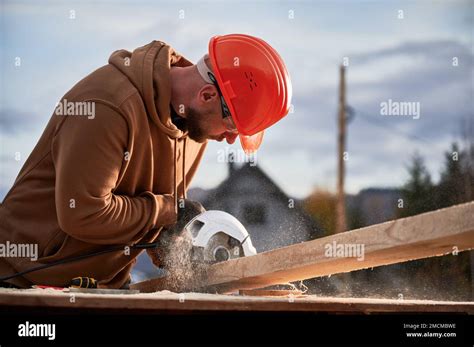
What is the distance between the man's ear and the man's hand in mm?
487

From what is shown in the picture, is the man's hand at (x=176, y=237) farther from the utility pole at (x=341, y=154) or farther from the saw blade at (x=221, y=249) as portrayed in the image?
the utility pole at (x=341, y=154)

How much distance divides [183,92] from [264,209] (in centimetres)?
756

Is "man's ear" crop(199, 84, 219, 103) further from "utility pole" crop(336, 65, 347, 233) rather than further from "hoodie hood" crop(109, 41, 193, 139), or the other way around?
"utility pole" crop(336, 65, 347, 233)

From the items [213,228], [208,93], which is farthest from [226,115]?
[213,228]

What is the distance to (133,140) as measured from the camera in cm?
318

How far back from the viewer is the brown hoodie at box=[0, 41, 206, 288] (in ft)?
9.99

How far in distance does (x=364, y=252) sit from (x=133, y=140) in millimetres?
1130

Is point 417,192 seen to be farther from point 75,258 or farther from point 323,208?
point 75,258

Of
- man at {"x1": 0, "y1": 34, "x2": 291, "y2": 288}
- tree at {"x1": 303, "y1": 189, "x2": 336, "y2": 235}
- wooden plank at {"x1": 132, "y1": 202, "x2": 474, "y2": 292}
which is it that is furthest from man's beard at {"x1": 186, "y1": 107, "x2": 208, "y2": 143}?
tree at {"x1": 303, "y1": 189, "x2": 336, "y2": 235}

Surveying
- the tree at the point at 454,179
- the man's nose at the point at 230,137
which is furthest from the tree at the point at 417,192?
the man's nose at the point at 230,137

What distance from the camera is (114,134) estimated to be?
3.08 meters

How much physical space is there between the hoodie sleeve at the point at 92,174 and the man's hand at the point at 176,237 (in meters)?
0.21

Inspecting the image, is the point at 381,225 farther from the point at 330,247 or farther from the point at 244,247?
the point at 244,247

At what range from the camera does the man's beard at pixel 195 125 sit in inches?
133
